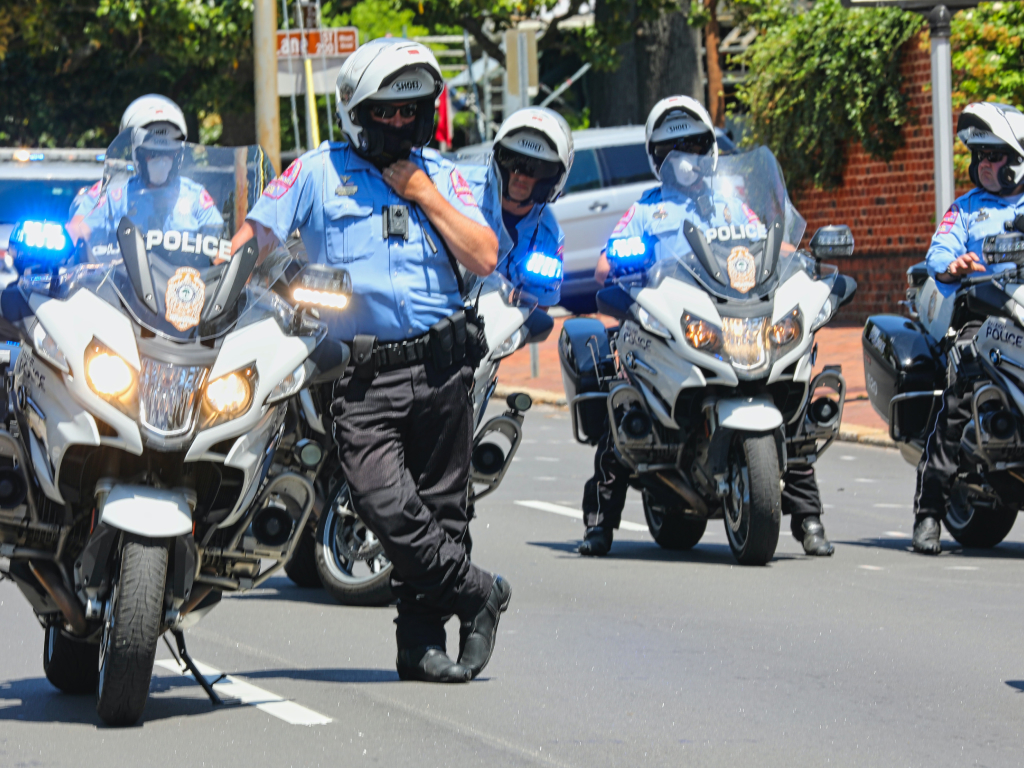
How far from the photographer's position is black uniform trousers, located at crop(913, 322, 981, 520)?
8602 mm

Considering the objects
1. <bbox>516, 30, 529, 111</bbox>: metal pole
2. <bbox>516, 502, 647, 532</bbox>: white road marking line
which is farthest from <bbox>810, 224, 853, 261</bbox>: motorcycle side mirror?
<bbox>516, 30, 529, 111</bbox>: metal pole

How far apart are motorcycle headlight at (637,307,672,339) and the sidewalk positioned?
503 cm

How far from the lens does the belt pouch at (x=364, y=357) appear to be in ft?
18.0

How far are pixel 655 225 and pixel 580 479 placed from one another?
371 cm

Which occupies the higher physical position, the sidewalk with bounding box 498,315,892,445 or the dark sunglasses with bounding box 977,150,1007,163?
the dark sunglasses with bounding box 977,150,1007,163

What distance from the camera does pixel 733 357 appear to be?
7984mm

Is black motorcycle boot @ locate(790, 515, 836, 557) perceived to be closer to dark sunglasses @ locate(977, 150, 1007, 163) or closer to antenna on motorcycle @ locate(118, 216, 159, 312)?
dark sunglasses @ locate(977, 150, 1007, 163)

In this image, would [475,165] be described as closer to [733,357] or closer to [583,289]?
[733,357]

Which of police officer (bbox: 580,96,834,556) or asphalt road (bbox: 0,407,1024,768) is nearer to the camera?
asphalt road (bbox: 0,407,1024,768)

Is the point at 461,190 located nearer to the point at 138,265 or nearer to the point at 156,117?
the point at 138,265

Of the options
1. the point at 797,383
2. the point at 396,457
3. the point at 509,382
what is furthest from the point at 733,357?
the point at 509,382

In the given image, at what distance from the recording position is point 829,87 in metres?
19.8

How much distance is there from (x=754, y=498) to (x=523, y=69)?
1016cm

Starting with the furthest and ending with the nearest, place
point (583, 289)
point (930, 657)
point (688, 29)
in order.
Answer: point (688, 29), point (583, 289), point (930, 657)
